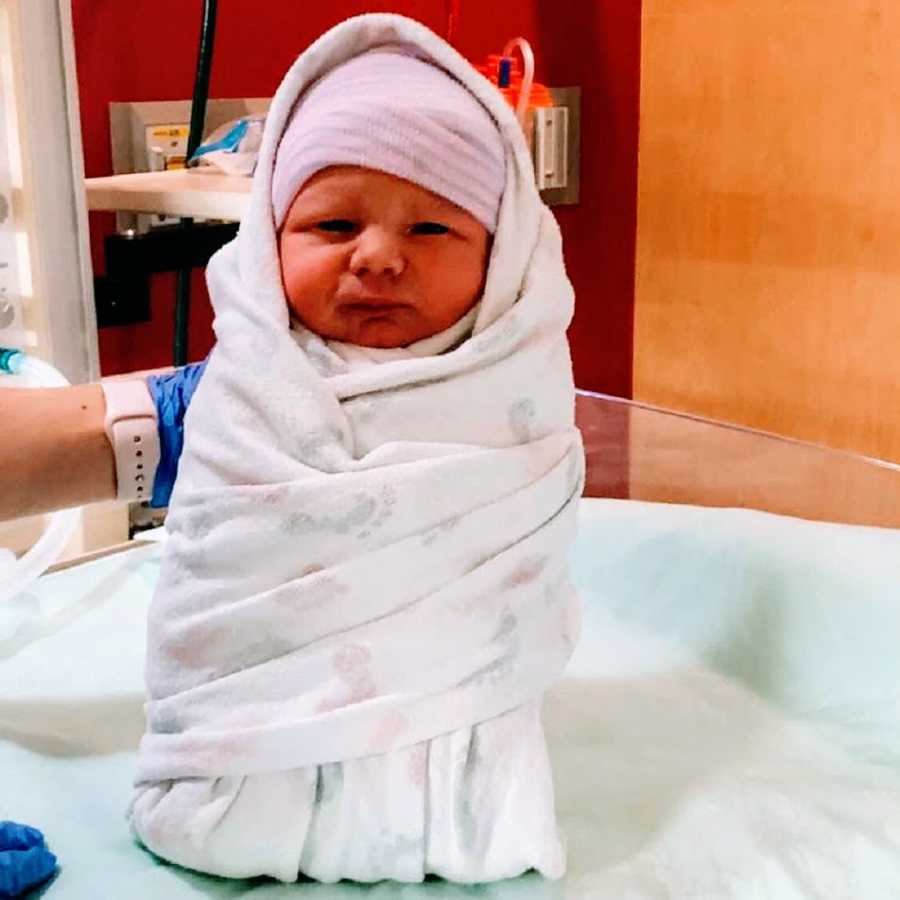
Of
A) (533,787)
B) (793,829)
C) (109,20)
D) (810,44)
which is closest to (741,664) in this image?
(793,829)

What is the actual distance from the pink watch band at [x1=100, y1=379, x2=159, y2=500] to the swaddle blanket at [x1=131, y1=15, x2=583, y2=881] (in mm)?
121

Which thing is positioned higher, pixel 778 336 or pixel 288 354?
pixel 288 354

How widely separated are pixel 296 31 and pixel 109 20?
27 cm

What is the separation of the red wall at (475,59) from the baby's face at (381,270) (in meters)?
0.73

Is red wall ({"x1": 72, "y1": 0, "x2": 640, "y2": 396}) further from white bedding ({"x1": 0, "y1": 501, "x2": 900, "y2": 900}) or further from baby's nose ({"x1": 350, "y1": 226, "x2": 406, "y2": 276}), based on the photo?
baby's nose ({"x1": 350, "y1": 226, "x2": 406, "y2": 276})

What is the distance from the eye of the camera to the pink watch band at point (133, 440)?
0.81 meters

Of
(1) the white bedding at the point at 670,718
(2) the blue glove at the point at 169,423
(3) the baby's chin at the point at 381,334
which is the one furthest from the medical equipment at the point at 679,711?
(3) the baby's chin at the point at 381,334

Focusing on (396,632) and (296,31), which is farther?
(296,31)

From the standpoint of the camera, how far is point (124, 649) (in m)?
0.89

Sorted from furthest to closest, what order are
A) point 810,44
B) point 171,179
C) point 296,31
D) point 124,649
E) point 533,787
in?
point 810,44
point 296,31
point 171,179
point 124,649
point 533,787

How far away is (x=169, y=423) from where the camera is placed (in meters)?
0.81

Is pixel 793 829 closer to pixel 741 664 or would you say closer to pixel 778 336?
pixel 741 664

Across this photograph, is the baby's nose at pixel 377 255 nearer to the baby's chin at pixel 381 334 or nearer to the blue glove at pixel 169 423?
the baby's chin at pixel 381 334

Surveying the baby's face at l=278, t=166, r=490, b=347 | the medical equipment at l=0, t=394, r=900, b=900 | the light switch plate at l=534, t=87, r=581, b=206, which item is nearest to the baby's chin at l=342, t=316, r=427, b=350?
the baby's face at l=278, t=166, r=490, b=347
